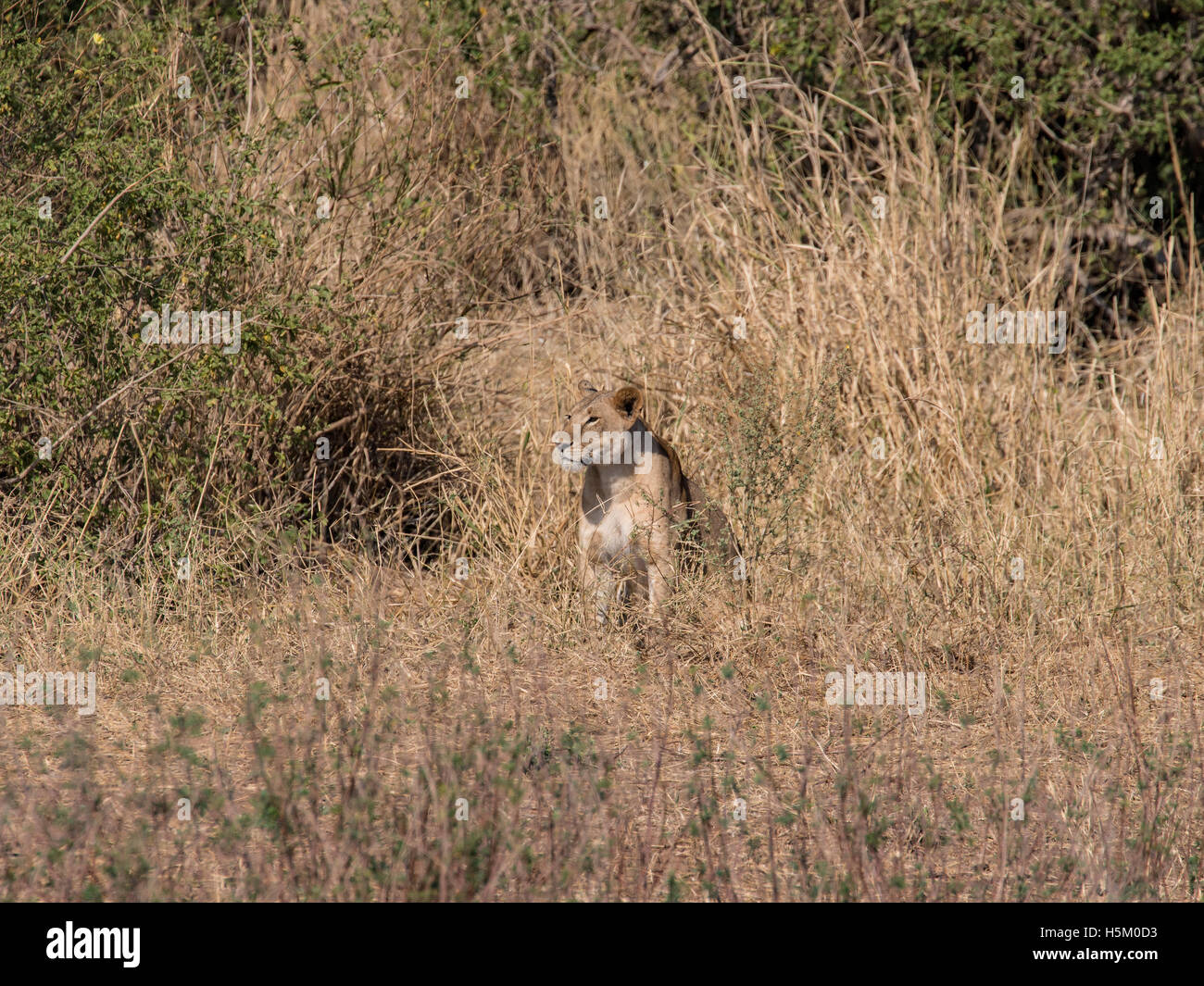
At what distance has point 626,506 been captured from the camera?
6.05m

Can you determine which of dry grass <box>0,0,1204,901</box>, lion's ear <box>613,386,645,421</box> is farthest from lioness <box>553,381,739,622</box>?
dry grass <box>0,0,1204,901</box>

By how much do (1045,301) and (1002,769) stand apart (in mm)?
3890

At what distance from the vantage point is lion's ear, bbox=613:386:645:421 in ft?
19.4

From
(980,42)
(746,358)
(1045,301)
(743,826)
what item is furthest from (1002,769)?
(980,42)

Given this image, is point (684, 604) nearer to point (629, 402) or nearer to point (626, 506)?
point (626, 506)

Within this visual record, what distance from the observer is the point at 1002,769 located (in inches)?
179

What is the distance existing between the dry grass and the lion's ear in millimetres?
524

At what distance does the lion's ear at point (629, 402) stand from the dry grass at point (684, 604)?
0.52m

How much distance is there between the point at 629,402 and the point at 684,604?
0.91 meters

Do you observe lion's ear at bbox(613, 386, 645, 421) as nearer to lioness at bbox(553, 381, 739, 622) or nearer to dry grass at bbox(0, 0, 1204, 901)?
lioness at bbox(553, 381, 739, 622)

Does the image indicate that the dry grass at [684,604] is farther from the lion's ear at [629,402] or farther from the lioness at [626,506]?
the lion's ear at [629,402]

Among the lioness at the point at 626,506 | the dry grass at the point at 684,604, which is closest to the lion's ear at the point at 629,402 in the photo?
the lioness at the point at 626,506

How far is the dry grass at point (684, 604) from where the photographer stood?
3.72m
